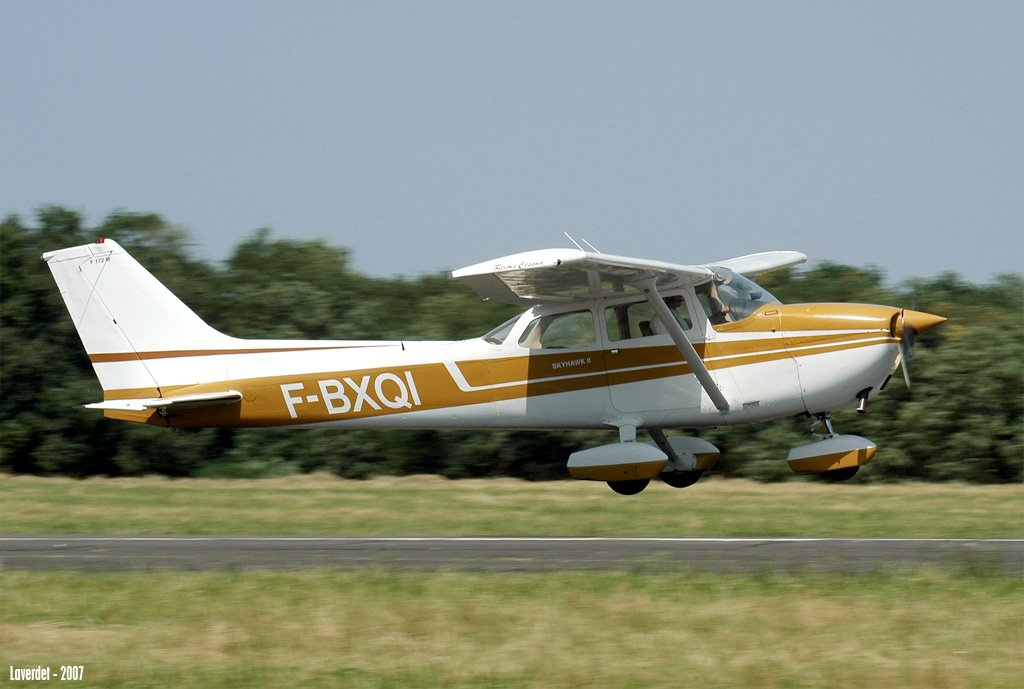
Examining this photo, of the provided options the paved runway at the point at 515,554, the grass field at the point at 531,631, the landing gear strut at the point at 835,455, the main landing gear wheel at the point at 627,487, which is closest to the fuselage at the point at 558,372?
the landing gear strut at the point at 835,455

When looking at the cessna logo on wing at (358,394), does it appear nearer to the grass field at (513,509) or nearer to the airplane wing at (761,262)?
the grass field at (513,509)

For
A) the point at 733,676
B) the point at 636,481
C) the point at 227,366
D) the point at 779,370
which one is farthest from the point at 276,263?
the point at 733,676

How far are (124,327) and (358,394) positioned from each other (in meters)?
3.19

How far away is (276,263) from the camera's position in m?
26.4

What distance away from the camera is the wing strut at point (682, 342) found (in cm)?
1172

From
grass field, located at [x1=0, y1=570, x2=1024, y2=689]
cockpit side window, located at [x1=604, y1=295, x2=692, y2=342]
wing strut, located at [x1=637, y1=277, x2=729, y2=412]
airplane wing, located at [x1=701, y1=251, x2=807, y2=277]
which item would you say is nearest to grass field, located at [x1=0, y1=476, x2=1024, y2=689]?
grass field, located at [x1=0, y1=570, x2=1024, y2=689]

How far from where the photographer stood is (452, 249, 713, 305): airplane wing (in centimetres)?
1040

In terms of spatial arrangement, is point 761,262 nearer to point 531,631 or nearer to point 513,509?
point 513,509

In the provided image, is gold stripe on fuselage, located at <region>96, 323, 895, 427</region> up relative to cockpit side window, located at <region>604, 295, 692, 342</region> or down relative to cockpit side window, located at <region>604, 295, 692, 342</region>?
down

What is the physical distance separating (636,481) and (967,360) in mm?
9262

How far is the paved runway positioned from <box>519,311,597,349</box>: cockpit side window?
7.38ft

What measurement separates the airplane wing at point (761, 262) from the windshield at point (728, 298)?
60.2 inches

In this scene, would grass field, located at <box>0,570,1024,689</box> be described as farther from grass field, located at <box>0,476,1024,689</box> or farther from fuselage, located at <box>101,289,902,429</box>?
fuselage, located at <box>101,289,902,429</box>

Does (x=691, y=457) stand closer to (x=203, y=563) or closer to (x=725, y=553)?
(x=725, y=553)
